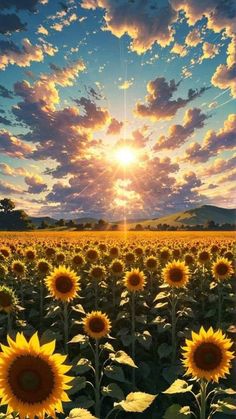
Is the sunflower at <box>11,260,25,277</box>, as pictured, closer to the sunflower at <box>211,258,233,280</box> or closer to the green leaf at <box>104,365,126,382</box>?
the sunflower at <box>211,258,233,280</box>

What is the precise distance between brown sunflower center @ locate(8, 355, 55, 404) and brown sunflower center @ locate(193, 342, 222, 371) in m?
2.36

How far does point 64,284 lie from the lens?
11.1m

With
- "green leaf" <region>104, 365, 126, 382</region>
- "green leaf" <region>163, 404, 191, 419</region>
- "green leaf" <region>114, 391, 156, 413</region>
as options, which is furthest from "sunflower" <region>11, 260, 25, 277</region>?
"green leaf" <region>163, 404, 191, 419</region>

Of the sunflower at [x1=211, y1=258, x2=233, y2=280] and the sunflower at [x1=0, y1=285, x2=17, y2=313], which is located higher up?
the sunflower at [x1=211, y1=258, x2=233, y2=280]

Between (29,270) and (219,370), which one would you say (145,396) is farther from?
Answer: (29,270)

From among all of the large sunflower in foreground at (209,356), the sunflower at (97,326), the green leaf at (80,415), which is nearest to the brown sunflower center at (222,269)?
the sunflower at (97,326)

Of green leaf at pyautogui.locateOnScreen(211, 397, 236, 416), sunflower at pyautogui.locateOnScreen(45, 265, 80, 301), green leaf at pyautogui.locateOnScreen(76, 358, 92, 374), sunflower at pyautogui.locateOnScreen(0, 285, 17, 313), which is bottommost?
green leaf at pyautogui.locateOnScreen(76, 358, 92, 374)

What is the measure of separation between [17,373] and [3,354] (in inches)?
8.5

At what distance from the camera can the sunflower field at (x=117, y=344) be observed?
4.56 metres

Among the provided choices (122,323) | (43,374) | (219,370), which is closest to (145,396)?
(219,370)

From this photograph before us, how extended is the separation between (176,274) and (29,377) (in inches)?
322

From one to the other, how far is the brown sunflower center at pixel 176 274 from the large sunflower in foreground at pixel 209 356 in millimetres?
6032

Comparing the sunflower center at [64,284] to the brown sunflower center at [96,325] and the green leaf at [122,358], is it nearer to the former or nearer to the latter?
the brown sunflower center at [96,325]

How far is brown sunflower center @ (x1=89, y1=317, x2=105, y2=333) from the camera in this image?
916 cm
